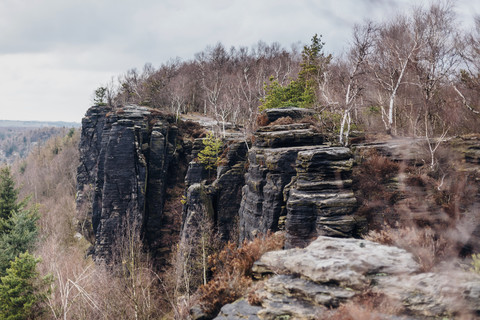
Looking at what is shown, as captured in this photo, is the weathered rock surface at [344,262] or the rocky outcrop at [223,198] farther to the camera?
the rocky outcrop at [223,198]

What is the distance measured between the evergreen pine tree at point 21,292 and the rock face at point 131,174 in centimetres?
1223

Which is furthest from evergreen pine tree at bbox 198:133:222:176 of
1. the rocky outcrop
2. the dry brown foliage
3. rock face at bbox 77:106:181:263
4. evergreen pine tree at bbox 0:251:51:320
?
the dry brown foliage

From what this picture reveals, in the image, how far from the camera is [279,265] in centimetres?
938

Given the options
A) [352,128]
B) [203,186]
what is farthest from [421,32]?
[203,186]

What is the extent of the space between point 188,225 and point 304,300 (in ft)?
61.6

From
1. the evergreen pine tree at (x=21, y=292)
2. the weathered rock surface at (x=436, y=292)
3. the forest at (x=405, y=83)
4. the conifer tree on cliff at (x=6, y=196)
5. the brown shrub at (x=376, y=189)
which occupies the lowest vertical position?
the evergreen pine tree at (x=21, y=292)

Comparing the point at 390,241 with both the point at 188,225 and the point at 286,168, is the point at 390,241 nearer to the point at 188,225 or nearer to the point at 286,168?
the point at 286,168

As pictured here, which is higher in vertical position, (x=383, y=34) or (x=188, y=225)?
(x=383, y=34)

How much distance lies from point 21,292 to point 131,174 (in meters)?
15.6

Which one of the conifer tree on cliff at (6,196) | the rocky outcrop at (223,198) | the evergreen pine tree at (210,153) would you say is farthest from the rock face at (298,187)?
the conifer tree on cliff at (6,196)

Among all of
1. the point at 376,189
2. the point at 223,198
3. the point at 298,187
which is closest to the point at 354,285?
the point at 298,187

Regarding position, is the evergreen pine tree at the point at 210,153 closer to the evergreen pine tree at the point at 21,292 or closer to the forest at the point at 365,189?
the forest at the point at 365,189

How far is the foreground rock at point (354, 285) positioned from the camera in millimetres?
6699

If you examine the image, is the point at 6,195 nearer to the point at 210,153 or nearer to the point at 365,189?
the point at 210,153
